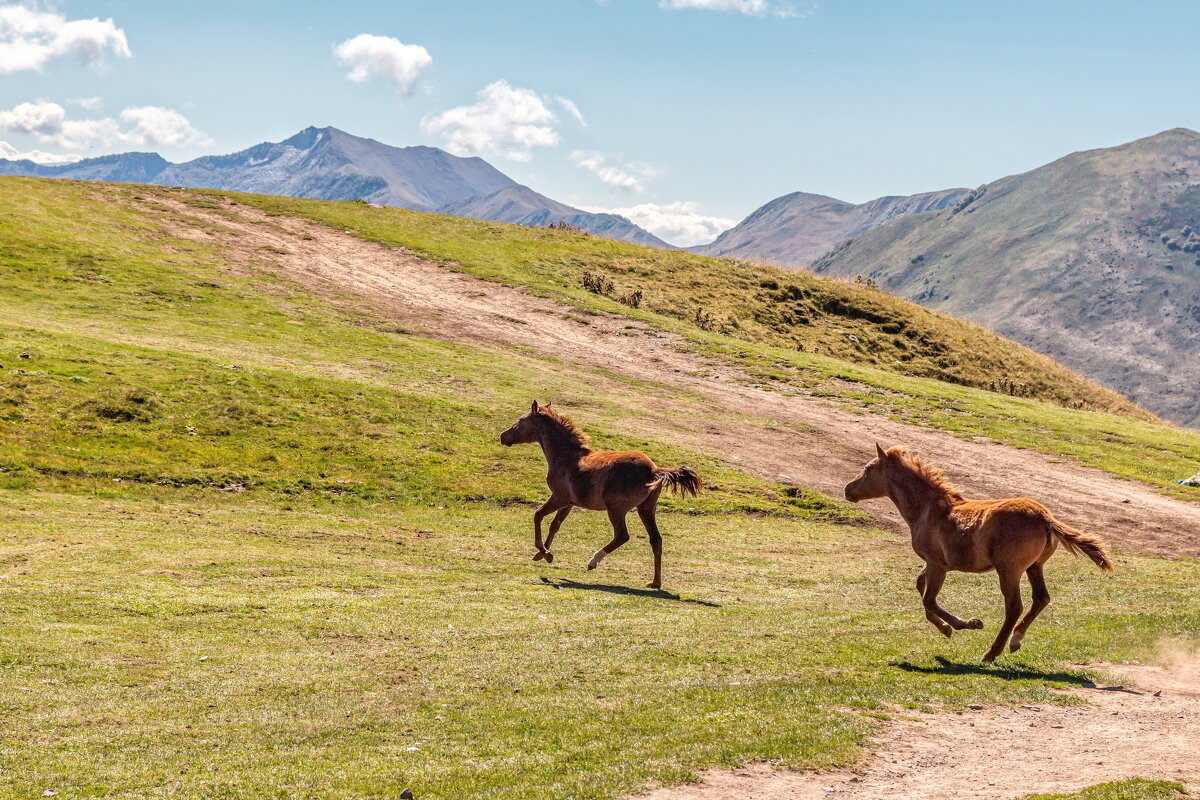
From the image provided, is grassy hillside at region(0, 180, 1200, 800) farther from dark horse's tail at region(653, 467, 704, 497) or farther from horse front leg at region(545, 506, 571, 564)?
dark horse's tail at region(653, 467, 704, 497)

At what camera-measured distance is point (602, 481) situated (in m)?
22.2

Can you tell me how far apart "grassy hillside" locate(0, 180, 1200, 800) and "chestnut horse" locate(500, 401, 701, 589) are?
119cm

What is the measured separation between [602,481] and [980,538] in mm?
8974

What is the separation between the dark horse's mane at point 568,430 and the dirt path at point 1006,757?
12314 mm

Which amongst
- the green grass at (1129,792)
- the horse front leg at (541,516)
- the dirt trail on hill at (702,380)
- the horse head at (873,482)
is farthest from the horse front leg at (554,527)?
the green grass at (1129,792)

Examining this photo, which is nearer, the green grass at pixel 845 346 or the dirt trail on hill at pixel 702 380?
the dirt trail on hill at pixel 702 380

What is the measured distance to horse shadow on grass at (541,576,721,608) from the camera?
67.7 ft

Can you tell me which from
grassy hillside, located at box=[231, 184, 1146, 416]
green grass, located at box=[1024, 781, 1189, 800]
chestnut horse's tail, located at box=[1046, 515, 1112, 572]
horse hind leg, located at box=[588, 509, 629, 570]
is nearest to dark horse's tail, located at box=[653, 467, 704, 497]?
horse hind leg, located at box=[588, 509, 629, 570]

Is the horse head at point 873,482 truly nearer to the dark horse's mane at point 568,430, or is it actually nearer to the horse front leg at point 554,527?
the dark horse's mane at point 568,430

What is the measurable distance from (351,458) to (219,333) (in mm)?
17033

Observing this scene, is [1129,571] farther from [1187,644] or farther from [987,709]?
[987,709]

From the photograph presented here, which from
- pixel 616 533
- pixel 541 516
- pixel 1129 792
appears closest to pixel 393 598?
pixel 541 516

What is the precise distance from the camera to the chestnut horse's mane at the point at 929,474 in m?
16.5

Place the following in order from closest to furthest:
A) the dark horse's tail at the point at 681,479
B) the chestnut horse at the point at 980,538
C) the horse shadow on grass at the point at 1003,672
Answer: the horse shadow on grass at the point at 1003,672
the chestnut horse at the point at 980,538
the dark horse's tail at the point at 681,479
